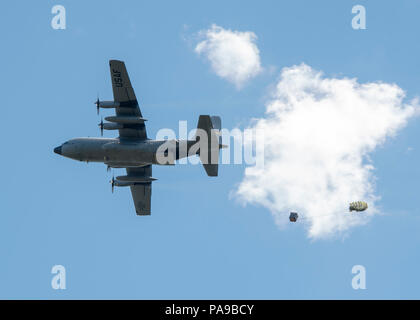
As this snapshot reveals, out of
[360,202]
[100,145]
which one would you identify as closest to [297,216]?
[360,202]

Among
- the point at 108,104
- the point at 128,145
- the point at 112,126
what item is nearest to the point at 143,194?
the point at 128,145

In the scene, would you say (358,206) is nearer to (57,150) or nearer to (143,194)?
(143,194)

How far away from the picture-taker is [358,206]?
6694 centimetres

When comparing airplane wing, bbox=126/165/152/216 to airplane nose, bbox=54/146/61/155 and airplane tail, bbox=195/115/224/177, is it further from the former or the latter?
airplane tail, bbox=195/115/224/177

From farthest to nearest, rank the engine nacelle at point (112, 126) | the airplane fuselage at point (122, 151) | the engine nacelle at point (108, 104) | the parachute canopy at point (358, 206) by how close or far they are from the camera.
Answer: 1. the parachute canopy at point (358, 206)
2. the engine nacelle at point (112, 126)
3. the engine nacelle at point (108, 104)
4. the airplane fuselage at point (122, 151)

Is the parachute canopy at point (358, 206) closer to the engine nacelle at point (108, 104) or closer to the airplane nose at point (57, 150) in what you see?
the engine nacelle at point (108, 104)

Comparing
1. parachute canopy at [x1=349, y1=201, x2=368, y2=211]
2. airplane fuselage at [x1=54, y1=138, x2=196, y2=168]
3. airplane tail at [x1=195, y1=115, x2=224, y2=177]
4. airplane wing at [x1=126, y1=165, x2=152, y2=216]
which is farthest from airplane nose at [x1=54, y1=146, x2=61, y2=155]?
parachute canopy at [x1=349, y1=201, x2=368, y2=211]

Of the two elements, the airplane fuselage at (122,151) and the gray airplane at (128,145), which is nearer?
the gray airplane at (128,145)

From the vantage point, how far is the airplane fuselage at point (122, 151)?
180 ft

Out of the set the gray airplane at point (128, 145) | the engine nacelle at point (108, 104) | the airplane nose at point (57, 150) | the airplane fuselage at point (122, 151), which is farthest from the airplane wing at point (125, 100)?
the airplane nose at point (57, 150)

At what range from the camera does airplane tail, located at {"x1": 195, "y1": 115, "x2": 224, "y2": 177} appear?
52062mm

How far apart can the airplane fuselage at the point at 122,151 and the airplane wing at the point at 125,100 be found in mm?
868

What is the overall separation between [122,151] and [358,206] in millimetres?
28134

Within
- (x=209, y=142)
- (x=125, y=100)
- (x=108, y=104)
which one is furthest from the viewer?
(x=125, y=100)
